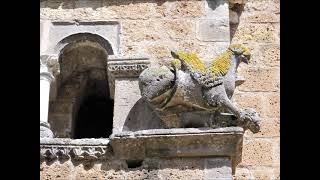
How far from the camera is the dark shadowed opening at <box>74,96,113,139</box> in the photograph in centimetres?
825

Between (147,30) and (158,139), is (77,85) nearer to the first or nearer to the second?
(147,30)

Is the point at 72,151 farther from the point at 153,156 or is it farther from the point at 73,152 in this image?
the point at 153,156

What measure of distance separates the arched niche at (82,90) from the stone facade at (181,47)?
2 cm

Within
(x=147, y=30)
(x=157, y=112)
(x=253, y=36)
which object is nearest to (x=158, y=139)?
(x=157, y=112)

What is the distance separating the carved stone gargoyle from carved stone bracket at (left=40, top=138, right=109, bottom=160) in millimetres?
464

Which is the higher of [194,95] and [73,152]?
[194,95]

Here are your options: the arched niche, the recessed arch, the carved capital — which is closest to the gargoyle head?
the arched niche

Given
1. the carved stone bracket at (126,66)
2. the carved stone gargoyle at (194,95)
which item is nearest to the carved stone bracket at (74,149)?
the carved stone gargoyle at (194,95)

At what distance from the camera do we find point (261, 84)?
8086mm

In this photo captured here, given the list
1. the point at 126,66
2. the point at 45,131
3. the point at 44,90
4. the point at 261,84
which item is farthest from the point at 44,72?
the point at 261,84

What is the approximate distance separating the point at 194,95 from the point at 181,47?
0.68 m

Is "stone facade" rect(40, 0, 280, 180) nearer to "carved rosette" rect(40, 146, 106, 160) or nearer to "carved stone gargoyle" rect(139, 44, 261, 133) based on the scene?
"carved rosette" rect(40, 146, 106, 160)

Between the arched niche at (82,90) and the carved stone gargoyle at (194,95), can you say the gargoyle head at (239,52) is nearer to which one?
the carved stone gargoyle at (194,95)

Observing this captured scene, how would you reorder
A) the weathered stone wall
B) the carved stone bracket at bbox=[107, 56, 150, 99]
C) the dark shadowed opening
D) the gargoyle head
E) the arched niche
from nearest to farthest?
1. the gargoyle head
2. the carved stone bracket at bbox=[107, 56, 150, 99]
3. the arched niche
4. the weathered stone wall
5. the dark shadowed opening
